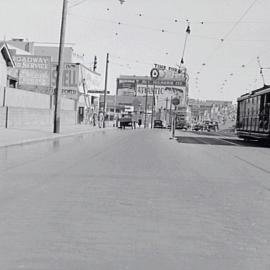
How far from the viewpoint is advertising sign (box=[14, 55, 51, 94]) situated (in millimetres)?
66688

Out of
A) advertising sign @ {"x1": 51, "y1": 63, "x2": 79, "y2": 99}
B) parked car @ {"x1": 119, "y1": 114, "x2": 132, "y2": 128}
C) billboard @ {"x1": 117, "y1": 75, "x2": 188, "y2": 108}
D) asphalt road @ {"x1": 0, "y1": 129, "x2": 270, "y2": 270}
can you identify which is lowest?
asphalt road @ {"x1": 0, "y1": 129, "x2": 270, "y2": 270}

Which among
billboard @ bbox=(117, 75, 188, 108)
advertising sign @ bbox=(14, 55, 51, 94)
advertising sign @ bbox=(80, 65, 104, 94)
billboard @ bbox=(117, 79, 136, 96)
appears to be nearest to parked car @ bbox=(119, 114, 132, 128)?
advertising sign @ bbox=(80, 65, 104, 94)

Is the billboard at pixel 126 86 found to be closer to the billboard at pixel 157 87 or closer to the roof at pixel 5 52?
the billboard at pixel 157 87

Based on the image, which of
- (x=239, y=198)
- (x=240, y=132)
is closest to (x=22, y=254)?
(x=239, y=198)

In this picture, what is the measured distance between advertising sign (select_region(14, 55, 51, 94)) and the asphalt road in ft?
173

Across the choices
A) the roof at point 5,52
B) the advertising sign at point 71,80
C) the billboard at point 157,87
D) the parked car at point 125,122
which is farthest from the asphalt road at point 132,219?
the billboard at point 157,87

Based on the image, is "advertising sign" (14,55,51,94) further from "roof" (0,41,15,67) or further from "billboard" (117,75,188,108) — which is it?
"billboard" (117,75,188,108)

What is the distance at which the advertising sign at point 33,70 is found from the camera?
66688 millimetres

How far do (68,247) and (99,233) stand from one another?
843mm

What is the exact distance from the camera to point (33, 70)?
221 feet

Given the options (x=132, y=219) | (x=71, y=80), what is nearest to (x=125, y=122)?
(x=71, y=80)

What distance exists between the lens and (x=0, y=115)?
38.8m

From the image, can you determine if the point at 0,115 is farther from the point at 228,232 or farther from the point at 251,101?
the point at 228,232

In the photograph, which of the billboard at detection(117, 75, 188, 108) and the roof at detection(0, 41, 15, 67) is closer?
the roof at detection(0, 41, 15, 67)
